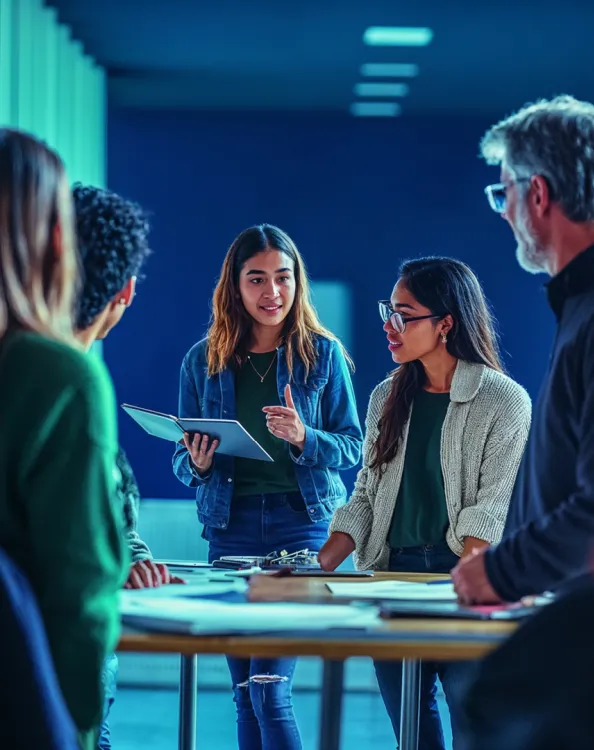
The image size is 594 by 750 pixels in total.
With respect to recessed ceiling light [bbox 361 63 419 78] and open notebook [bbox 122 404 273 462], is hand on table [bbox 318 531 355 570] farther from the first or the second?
recessed ceiling light [bbox 361 63 419 78]

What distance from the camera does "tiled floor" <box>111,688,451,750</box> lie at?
437 cm

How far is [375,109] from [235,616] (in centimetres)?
414

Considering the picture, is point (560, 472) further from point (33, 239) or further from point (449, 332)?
point (449, 332)

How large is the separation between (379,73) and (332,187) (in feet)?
2.02

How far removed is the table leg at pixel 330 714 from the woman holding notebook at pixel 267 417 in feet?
3.56

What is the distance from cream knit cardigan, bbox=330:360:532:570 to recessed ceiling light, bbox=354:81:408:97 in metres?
2.79

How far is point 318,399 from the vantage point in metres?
3.40

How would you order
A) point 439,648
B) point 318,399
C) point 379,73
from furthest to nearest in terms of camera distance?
1. point 379,73
2. point 318,399
3. point 439,648

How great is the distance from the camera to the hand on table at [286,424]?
3.15 m

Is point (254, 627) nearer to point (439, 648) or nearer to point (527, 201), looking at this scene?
point (439, 648)

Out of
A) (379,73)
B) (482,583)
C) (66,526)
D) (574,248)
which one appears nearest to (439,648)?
(482,583)

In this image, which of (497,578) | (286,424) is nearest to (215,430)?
(286,424)

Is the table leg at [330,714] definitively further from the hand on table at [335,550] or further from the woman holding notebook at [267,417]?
the woman holding notebook at [267,417]

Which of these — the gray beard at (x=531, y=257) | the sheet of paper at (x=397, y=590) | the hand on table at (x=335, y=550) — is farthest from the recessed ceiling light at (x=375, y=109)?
the sheet of paper at (x=397, y=590)
